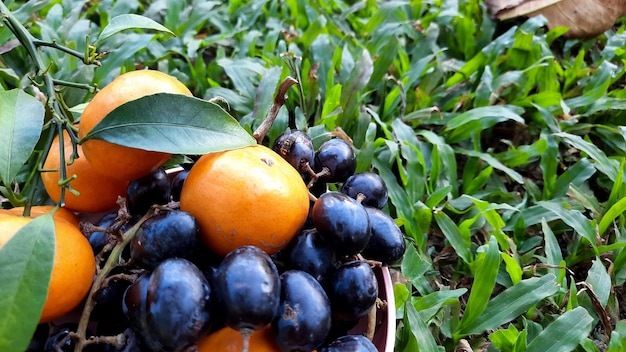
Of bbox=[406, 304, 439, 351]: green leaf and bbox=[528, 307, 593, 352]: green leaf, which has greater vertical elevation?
bbox=[406, 304, 439, 351]: green leaf

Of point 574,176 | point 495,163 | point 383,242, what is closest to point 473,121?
point 495,163

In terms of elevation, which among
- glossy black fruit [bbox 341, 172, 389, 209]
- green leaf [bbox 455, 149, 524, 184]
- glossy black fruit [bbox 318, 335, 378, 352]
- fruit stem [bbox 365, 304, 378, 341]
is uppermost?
glossy black fruit [bbox 341, 172, 389, 209]

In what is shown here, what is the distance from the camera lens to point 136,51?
1.84m

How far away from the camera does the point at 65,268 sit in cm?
80

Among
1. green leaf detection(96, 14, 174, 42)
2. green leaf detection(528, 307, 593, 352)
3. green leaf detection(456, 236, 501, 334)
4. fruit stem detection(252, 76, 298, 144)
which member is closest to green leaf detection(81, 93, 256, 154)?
fruit stem detection(252, 76, 298, 144)

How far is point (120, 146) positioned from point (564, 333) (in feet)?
3.21

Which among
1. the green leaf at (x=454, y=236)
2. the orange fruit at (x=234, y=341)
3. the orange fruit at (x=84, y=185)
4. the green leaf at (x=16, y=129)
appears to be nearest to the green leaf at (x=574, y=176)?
the green leaf at (x=454, y=236)

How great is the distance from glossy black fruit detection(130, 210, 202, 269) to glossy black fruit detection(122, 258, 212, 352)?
0.05 metres

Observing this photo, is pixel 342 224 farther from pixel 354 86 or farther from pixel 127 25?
pixel 354 86

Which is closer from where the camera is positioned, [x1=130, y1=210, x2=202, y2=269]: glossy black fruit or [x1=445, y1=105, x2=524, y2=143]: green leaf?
[x1=130, y1=210, x2=202, y2=269]: glossy black fruit

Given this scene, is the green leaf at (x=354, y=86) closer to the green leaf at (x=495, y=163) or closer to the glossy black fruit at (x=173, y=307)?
the green leaf at (x=495, y=163)

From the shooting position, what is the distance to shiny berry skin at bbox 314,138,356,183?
1.07m

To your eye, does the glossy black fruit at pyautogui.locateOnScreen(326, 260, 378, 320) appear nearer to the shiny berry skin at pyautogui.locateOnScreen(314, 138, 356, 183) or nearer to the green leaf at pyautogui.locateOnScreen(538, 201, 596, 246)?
the shiny berry skin at pyautogui.locateOnScreen(314, 138, 356, 183)

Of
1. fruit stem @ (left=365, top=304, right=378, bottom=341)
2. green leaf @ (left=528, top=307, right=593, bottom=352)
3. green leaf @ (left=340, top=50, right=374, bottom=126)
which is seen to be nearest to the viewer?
fruit stem @ (left=365, top=304, right=378, bottom=341)
